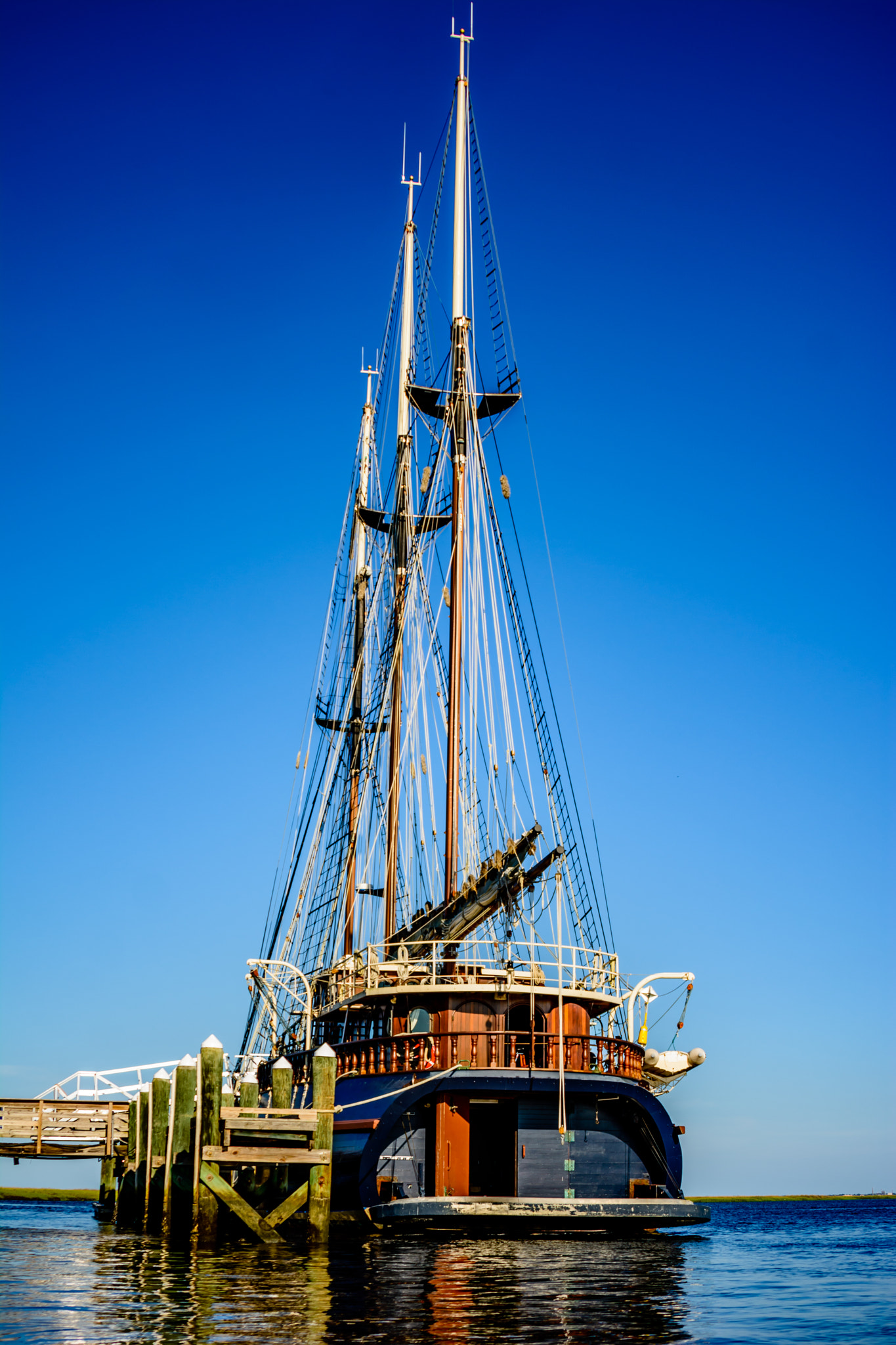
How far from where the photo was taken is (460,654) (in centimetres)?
3688

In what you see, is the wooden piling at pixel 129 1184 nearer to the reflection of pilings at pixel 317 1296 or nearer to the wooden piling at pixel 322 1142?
the wooden piling at pixel 322 1142

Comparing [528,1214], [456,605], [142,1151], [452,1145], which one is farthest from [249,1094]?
[456,605]

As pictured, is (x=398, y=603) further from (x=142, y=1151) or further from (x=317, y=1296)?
(x=317, y=1296)

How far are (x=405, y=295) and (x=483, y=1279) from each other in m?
Answer: 41.5

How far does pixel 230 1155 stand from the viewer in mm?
25453

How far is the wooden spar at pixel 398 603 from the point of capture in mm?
45875

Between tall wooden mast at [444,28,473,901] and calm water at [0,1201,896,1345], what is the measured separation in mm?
11121

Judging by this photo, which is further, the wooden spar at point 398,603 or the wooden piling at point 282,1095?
the wooden spar at point 398,603

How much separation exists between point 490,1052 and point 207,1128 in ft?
20.5

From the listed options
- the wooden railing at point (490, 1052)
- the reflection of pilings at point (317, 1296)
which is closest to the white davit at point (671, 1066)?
the wooden railing at point (490, 1052)

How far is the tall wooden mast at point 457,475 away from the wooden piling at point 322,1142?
27.2 feet

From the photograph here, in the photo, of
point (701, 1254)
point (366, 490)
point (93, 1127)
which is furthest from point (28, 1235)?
point (366, 490)

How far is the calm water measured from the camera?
50.7ft

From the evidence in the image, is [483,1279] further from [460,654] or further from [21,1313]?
[460,654]
